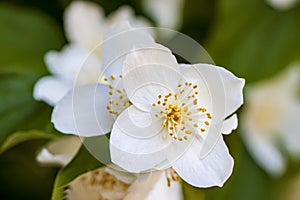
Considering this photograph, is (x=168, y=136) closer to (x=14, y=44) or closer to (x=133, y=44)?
(x=133, y=44)

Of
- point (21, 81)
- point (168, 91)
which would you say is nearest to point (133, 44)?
point (168, 91)

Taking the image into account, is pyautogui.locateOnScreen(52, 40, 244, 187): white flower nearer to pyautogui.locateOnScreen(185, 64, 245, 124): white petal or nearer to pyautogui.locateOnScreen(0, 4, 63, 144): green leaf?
pyautogui.locateOnScreen(185, 64, 245, 124): white petal

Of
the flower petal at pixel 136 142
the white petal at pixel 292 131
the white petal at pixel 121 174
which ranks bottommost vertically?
the white petal at pixel 292 131

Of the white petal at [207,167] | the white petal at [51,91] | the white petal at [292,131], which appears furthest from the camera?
the white petal at [292,131]

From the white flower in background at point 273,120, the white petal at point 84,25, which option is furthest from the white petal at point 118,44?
the white flower in background at point 273,120

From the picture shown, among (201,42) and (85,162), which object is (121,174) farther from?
(201,42)

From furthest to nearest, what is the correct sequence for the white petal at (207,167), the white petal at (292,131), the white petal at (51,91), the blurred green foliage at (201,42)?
the white petal at (292,131)
the blurred green foliage at (201,42)
the white petal at (51,91)
the white petal at (207,167)

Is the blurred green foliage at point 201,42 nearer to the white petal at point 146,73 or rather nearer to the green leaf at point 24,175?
the green leaf at point 24,175
